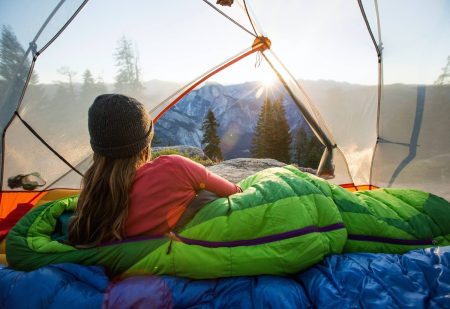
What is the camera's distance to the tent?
2.33 m

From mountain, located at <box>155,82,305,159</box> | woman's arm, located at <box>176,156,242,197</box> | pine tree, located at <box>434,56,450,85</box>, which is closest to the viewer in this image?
woman's arm, located at <box>176,156,242,197</box>

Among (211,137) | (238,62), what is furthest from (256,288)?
(211,137)

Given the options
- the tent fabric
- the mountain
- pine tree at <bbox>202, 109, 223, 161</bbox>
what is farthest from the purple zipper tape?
the mountain

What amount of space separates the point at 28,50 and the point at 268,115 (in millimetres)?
12359

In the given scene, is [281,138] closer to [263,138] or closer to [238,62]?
[263,138]

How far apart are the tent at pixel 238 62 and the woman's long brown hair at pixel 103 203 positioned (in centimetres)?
108

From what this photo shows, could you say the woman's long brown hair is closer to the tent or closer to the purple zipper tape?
the purple zipper tape

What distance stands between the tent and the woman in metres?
1.13

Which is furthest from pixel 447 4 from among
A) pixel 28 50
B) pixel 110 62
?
pixel 28 50

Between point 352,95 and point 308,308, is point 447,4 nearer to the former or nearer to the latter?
point 352,95

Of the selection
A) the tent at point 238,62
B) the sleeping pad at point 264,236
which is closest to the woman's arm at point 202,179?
the sleeping pad at point 264,236

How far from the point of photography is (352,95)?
315 cm

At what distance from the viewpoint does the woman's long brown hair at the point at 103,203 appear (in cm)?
134

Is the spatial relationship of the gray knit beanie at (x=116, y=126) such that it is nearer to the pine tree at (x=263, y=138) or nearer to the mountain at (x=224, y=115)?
the pine tree at (x=263, y=138)
